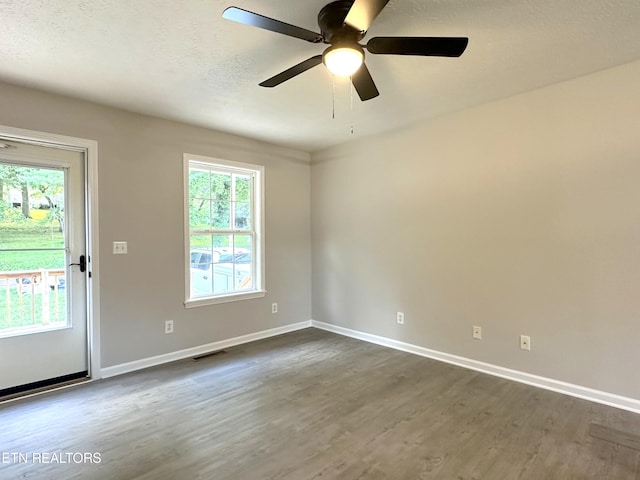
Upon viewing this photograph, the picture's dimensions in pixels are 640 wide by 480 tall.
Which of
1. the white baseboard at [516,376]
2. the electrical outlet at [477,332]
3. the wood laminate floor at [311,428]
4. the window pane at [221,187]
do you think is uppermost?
the window pane at [221,187]

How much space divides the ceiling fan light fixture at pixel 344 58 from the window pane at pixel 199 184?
2458mm

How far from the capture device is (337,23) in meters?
1.80

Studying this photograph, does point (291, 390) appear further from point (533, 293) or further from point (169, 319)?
point (533, 293)

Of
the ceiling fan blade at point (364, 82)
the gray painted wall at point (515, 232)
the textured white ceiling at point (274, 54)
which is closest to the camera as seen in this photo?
the textured white ceiling at point (274, 54)

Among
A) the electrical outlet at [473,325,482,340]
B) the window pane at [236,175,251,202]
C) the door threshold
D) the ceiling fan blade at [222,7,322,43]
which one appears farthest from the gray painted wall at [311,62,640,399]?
A: the door threshold

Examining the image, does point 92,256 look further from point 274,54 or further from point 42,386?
point 274,54

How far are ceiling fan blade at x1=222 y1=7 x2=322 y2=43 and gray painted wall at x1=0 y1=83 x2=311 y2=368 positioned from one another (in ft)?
7.27

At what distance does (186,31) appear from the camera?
6.64 feet

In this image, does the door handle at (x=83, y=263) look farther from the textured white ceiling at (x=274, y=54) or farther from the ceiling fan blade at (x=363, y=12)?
the ceiling fan blade at (x=363, y=12)

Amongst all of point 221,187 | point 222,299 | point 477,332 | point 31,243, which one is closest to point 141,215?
point 31,243

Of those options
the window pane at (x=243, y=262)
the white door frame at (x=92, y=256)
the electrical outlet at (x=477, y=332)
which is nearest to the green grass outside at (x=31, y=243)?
the white door frame at (x=92, y=256)

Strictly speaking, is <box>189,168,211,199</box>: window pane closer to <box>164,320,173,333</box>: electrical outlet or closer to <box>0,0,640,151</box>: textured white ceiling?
<box>0,0,640,151</box>: textured white ceiling

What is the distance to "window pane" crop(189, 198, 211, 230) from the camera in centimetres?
Result: 383

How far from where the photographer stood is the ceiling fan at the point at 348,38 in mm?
1573
